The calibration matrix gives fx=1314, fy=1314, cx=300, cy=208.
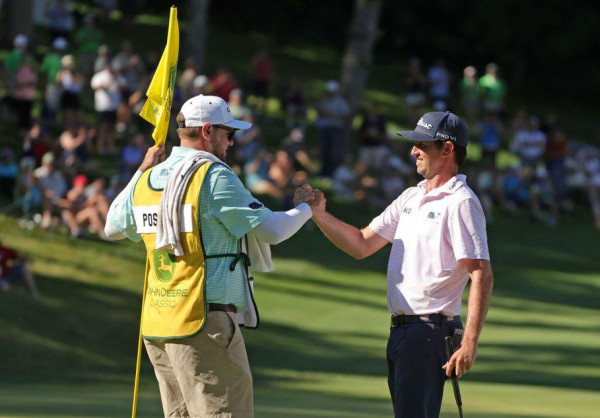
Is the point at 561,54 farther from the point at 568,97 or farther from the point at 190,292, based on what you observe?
the point at 190,292

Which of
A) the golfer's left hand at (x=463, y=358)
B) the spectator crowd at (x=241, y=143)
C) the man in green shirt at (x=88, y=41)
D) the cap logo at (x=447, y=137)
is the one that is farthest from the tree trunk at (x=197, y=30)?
the golfer's left hand at (x=463, y=358)

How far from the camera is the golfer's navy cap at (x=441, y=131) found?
654 cm

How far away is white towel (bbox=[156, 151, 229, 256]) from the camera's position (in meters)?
6.18

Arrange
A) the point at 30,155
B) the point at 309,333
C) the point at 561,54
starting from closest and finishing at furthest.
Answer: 1. the point at 309,333
2. the point at 30,155
3. the point at 561,54

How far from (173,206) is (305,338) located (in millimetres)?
11923

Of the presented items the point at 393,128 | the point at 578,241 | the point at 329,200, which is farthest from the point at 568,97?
the point at 329,200

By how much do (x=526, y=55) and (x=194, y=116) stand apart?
115ft

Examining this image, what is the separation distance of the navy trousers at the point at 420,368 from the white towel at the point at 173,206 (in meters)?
1.20

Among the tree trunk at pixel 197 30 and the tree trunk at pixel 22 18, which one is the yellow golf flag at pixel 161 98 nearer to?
the tree trunk at pixel 197 30

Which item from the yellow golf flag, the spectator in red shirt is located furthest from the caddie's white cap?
the spectator in red shirt

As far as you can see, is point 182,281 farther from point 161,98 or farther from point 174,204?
point 161,98

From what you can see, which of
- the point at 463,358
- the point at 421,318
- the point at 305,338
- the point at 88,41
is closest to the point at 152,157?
the point at 421,318

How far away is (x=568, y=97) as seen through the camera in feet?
133

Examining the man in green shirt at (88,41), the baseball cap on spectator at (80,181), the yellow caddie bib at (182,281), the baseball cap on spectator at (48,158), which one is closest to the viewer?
the yellow caddie bib at (182,281)
